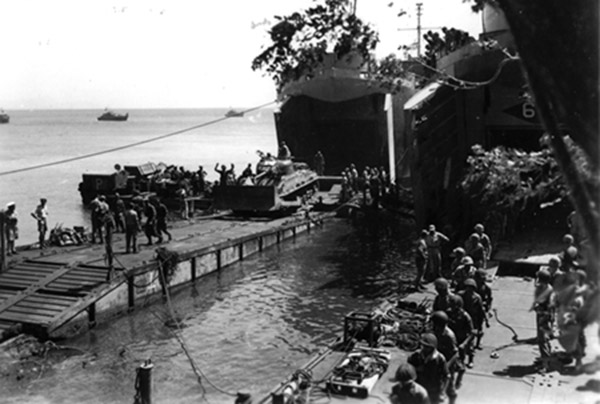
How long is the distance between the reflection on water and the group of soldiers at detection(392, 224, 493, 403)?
4938mm

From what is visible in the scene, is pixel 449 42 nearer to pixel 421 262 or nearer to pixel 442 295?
pixel 421 262

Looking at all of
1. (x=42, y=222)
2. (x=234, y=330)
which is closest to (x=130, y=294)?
(x=234, y=330)

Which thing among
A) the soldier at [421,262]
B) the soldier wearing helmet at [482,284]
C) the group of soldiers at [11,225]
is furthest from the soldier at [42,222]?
the soldier wearing helmet at [482,284]

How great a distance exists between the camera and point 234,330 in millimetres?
17922

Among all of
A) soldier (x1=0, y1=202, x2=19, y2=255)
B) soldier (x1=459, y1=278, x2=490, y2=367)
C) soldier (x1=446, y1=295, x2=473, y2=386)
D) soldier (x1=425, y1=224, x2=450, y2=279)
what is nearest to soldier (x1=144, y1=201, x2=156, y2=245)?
soldier (x1=0, y1=202, x2=19, y2=255)

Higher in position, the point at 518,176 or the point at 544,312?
the point at 518,176

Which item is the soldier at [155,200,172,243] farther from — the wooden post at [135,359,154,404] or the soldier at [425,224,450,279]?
the wooden post at [135,359,154,404]

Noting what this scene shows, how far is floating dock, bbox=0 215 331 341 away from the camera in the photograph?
16.3 m

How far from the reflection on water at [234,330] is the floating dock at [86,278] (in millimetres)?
517

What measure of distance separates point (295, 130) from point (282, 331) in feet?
120

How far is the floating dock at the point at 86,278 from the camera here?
1627 centimetres

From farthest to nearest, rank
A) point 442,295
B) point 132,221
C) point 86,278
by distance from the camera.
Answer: point 132,221 < point 86,278 < point 442,295

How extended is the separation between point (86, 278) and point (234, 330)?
4439 millimetres

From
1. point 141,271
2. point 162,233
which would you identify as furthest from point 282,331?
point 162,233
